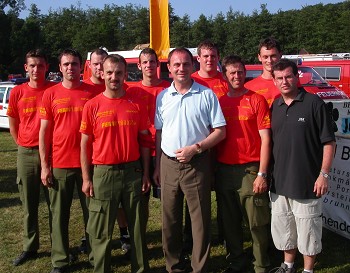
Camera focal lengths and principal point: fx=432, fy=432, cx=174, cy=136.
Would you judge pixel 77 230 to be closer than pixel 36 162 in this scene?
No

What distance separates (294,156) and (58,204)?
2.29 metres

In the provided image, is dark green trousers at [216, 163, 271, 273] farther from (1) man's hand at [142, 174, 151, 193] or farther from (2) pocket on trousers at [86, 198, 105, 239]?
(2) pocket on trousers at [86, 198, 105, 239]

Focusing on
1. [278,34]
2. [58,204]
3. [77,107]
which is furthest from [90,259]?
[278,34]

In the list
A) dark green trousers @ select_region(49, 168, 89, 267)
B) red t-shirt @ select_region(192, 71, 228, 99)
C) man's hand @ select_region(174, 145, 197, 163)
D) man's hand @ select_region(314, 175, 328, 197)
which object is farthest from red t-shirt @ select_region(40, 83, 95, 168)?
man's hand @ select_region(314, 175, 328, 197)

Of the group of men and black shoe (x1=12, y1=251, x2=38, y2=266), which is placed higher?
the group of men

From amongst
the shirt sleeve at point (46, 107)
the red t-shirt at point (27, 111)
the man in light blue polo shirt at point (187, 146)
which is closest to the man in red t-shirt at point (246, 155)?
the man in light blue polo shirt at point (187, 146)

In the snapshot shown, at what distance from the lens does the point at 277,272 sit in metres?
3.97

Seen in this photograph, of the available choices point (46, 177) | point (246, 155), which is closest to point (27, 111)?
point (46, 177)

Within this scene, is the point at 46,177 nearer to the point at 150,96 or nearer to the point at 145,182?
the point at 145,182

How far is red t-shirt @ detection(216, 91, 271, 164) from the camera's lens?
12.4ft

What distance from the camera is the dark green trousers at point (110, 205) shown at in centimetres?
380

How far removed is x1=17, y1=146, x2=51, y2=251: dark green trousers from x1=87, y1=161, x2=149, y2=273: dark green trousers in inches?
37.9

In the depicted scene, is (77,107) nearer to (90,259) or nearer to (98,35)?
(90,259)

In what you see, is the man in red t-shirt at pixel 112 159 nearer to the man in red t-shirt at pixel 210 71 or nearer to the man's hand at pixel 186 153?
the man's hand at pixel 186 153
